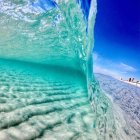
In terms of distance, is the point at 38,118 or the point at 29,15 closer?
the point at 38,118

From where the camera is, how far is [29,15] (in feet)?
34.9

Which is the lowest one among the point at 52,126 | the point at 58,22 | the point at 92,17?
the point at 52,126

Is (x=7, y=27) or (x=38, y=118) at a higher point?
(x=7, y=27)

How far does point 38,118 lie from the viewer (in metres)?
3.15

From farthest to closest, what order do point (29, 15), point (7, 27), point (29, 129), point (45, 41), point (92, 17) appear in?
point (45, 41)
point (7, 27)
point (29, 15)
point (92, 17)
point (29, 129)

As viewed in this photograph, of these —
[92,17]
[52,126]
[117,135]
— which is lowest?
[117,135]

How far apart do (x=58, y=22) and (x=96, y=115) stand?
26.9 feet

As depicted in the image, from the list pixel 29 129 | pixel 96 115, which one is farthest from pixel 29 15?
pixel 29 129

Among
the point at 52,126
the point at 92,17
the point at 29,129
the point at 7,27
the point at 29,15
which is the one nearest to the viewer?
the point at 29,129

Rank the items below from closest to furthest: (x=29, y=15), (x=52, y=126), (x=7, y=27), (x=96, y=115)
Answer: (x=52, y=126)
(x=96, y=115)
(x=29, y=15)
(x=7, y=27)

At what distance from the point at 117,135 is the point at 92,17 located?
5.48 metres

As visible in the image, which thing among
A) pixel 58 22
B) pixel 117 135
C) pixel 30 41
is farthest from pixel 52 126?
pixel 30 41

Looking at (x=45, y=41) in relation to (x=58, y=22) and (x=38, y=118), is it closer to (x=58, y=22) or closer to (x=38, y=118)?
(x=58, y=22)

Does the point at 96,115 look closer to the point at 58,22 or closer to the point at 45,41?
the point at 58,22
